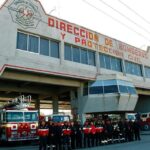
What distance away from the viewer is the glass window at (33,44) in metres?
27.9

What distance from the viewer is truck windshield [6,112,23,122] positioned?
20328 mm

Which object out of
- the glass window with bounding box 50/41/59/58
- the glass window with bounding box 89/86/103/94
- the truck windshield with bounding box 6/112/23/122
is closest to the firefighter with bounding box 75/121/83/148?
the truck windshield with bounding box 6/112/23/122

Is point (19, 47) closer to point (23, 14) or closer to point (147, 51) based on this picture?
point (23, 14)

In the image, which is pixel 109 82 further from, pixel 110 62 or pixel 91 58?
pixel 110 62

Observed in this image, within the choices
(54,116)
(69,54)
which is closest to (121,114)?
(69,54)

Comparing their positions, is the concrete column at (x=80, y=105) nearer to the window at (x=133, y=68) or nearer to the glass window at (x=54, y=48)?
the glass window at (x=54, y=48)

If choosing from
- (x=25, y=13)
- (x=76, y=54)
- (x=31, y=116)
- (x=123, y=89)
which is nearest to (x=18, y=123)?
(x=31, y=116)

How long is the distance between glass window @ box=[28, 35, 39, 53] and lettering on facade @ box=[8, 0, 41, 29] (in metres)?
1.15

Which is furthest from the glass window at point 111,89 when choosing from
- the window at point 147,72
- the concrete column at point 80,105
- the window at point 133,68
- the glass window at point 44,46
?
the window at point 147,72

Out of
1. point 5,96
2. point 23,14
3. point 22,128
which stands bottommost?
point 22,128

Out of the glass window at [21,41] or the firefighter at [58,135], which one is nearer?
the firefighter at [58,135]

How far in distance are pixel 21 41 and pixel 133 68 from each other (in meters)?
21.1

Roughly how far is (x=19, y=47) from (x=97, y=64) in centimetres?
1123

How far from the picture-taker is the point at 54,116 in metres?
25.9
